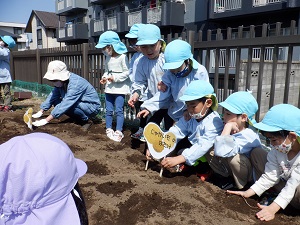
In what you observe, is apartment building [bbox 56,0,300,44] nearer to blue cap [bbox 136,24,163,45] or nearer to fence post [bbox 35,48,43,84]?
blue cap [bbox 136,24,163,45]

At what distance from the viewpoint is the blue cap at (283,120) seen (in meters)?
2.03

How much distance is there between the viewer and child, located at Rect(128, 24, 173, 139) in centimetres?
332

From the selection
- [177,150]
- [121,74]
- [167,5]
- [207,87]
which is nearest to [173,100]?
[177,150]

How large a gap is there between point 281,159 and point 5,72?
566 cm

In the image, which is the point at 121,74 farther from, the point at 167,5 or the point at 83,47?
the point at 167,5

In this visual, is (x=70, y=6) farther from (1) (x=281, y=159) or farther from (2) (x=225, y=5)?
(1) (x=281, y=159)

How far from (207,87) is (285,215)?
3.89 ft

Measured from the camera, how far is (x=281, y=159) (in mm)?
2221

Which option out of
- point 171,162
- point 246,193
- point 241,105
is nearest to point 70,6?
point 171,162

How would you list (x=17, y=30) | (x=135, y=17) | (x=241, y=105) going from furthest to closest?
1. (x=17, y=30)
2. (x=135, y=17)
3. (x=241, y=105)

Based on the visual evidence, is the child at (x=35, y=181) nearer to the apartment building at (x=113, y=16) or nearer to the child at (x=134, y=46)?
the child at (x=134, y=46)

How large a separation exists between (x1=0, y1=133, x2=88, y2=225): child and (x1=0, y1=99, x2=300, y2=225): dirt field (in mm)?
1110

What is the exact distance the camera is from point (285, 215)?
2.25 metres

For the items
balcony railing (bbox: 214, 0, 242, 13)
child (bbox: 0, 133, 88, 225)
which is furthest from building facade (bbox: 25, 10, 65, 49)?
child (bbox: 0, 133, 88, 225)
